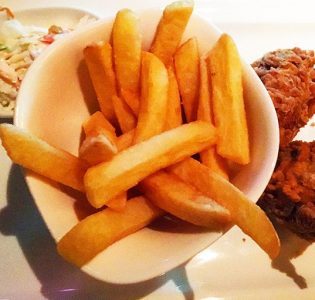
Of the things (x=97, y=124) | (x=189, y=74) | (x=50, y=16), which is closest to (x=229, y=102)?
(x=189, y=74)

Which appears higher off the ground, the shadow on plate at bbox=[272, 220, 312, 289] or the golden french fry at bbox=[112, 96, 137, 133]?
the golden french fry at bbox=[112, 96, 137, 133]

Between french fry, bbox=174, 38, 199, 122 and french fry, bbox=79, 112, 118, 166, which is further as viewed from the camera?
french fry, bbox=174, 38, 199, 122

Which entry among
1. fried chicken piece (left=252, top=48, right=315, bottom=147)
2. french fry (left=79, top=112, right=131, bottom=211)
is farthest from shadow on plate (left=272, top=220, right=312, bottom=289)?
french fry (left=79, top=112, right=131, bottom=211)

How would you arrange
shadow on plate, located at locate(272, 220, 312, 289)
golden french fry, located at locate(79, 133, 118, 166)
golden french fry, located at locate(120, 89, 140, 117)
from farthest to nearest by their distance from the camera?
shadow on plate, located at locate(272, 220, 312, 289) → golden french fry, located at locate(120, 89, 140, 117) → golden french fry, located at locate(79, 133, 118, 166)

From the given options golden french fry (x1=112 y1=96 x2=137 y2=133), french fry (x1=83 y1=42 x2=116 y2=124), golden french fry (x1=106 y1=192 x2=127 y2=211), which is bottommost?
golden french fry (x1=106 y1=192 x2=127 y2=211)

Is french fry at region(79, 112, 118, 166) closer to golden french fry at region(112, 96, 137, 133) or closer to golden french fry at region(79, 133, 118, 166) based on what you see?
golden french fry at region(79, 133, 118, 166)
